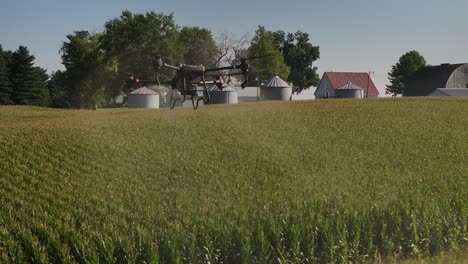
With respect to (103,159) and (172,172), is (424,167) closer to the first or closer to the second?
(172,172)

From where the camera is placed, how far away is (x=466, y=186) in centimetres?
2164

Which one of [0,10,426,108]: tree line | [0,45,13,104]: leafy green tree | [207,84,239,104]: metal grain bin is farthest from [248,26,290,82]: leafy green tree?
[0,45,13,104]: leafy green tree

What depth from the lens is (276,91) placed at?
88125mm

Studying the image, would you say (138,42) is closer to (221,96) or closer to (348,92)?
(221,96)

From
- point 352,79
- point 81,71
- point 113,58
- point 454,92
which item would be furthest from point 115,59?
point 352,79

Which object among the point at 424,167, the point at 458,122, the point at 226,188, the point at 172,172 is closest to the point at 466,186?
the point at 424,167

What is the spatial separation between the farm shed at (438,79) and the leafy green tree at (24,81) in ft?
287

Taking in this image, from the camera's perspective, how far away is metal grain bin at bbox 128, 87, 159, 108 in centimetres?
7050

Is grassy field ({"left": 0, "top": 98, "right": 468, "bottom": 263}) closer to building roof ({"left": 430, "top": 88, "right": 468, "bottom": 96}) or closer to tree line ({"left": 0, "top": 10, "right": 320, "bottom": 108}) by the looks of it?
tree line ({"left": 0, "top": 10, "right": 320, "bottom": 108})

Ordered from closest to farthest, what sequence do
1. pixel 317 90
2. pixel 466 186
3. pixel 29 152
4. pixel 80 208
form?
pixel 80 208, pixel 466 186, pixel 29 152, pixel 317 90

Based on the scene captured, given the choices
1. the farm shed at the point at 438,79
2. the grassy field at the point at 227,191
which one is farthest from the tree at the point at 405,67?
the grassy field at the point at 227,191

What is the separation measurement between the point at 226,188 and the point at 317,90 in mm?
109462

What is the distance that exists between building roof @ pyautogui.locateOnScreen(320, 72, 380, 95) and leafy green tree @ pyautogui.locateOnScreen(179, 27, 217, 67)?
38.9m

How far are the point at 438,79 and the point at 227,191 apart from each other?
116885 mm
